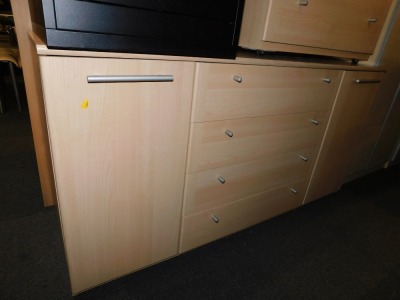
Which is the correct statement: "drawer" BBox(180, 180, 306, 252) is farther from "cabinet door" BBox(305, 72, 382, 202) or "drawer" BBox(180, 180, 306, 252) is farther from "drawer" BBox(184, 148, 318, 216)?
"cabinet door" BBox(305, 72, 382, 202)

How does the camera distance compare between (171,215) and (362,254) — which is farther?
(362,254)

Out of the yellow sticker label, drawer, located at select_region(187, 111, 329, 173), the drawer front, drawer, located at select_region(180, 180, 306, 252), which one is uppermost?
the drawer front

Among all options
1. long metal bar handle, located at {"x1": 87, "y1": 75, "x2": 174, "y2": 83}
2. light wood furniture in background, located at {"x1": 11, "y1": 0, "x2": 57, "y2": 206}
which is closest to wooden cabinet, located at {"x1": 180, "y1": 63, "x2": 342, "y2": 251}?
long metal bar handle, located at {"x1": 87, "y1": 75, "x2": 174, "y2": 83}

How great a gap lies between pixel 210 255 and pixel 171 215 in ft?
1.17

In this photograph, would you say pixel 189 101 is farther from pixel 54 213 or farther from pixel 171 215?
pixel 54 213

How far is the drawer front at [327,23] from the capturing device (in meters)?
0.83

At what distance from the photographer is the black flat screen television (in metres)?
0.52

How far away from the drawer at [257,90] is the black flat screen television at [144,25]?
0.23ft

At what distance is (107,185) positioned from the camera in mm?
718

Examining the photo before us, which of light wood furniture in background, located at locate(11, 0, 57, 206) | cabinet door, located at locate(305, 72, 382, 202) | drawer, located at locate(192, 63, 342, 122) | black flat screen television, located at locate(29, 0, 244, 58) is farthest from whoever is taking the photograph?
cabinet door, located at locate(305, 72, 382, 202)

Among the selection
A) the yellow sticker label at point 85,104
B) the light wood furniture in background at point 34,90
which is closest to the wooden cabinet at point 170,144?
the yellow sticker label at point 85,104

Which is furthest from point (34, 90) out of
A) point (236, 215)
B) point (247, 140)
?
point (236, 215)

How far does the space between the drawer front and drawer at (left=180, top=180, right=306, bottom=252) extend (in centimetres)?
67

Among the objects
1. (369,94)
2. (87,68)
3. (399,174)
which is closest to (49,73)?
(87,68)
